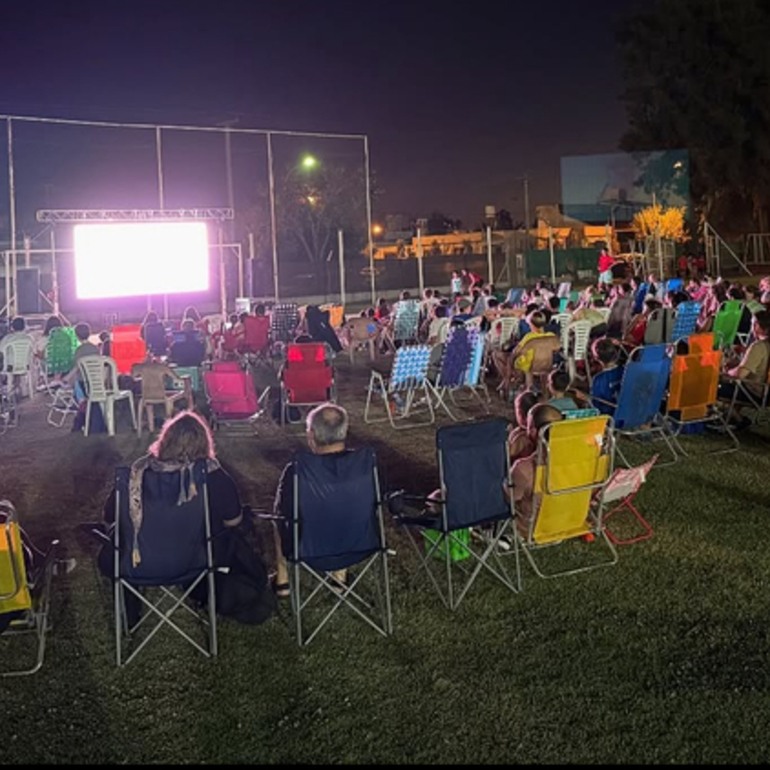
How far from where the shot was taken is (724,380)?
10.1 metres

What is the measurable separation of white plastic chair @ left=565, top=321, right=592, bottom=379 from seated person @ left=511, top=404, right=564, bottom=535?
21.0 feet

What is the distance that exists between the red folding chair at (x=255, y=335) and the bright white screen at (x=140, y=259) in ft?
19.7

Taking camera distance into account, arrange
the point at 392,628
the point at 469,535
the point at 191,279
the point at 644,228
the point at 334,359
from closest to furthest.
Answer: the point at 392,628 → the point at 469,535 → the point at 334,359 → the point at 191,279 → the point at 644,228

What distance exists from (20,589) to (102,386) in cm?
627

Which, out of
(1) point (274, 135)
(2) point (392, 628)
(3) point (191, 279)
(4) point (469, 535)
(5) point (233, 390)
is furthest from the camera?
(1) point (274, 135)

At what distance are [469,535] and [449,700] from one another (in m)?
1.88

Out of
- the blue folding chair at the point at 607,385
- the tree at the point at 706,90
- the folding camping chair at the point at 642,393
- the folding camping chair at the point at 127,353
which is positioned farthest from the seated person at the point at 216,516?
the tree at the point at 706,90

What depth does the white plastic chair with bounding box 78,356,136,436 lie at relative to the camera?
32.9 feet

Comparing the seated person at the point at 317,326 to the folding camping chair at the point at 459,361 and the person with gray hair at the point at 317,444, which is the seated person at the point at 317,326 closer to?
the folding camping chair at the point at 459,361

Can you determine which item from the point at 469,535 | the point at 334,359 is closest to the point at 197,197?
the point at 334,359

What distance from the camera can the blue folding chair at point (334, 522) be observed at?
4.52m

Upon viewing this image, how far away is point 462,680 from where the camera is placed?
404 cm

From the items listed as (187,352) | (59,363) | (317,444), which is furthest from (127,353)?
(317,444)

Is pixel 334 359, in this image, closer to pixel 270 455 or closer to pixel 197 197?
pixel 270 455
